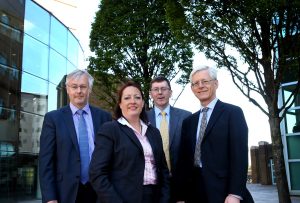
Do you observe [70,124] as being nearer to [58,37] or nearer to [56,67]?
[56,67]

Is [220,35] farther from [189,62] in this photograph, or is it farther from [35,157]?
[35,157]

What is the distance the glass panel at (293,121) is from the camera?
16094 millimetres

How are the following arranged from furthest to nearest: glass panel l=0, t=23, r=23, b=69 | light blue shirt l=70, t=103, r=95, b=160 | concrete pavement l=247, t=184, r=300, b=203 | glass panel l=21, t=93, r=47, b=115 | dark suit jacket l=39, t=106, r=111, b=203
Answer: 1. glass panel l=21, t=93, r=47, b=115
2. concrete pavement l=247, t=184, r=300, b=203
3. glass panel l=0, t=23, r=23, b=69
4. light blue shirt l=70, t=103, r=95, b=160
5. dark suit jacket l=39, t=106, r=111, b=203

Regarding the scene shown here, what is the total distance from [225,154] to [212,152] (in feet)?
0.35

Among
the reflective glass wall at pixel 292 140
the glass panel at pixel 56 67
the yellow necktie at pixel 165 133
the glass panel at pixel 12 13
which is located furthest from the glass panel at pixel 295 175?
the yellow necktie at pixel 165 133

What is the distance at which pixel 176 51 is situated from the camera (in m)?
15.7

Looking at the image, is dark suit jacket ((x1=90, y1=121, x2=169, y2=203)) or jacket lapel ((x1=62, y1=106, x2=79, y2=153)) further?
jacket lapel ((x1=62, y1=106, x2=79, y2=153))

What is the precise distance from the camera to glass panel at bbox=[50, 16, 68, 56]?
648 inches

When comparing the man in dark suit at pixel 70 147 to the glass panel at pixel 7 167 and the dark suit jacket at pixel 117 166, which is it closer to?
the dark suit jacket at pixel 117 166

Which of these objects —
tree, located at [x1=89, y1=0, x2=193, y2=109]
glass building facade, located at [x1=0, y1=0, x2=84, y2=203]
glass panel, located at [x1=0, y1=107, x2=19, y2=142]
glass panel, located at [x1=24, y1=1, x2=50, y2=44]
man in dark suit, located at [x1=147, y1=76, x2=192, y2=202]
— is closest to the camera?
man in dark suit, located at [x1=147, y1=76, x2=192, y2=202]

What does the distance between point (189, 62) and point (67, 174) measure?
13.2 meters

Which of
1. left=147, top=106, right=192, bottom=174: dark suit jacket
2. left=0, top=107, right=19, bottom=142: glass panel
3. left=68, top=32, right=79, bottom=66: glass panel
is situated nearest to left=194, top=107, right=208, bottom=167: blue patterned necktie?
left=147, top=106, right=192, bottom=174: dark suit jacket

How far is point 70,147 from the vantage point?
11.6 feet

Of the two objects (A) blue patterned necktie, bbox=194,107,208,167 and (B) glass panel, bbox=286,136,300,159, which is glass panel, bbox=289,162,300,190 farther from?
(A) blue patterned necktie, bbox=194,107,208,167
